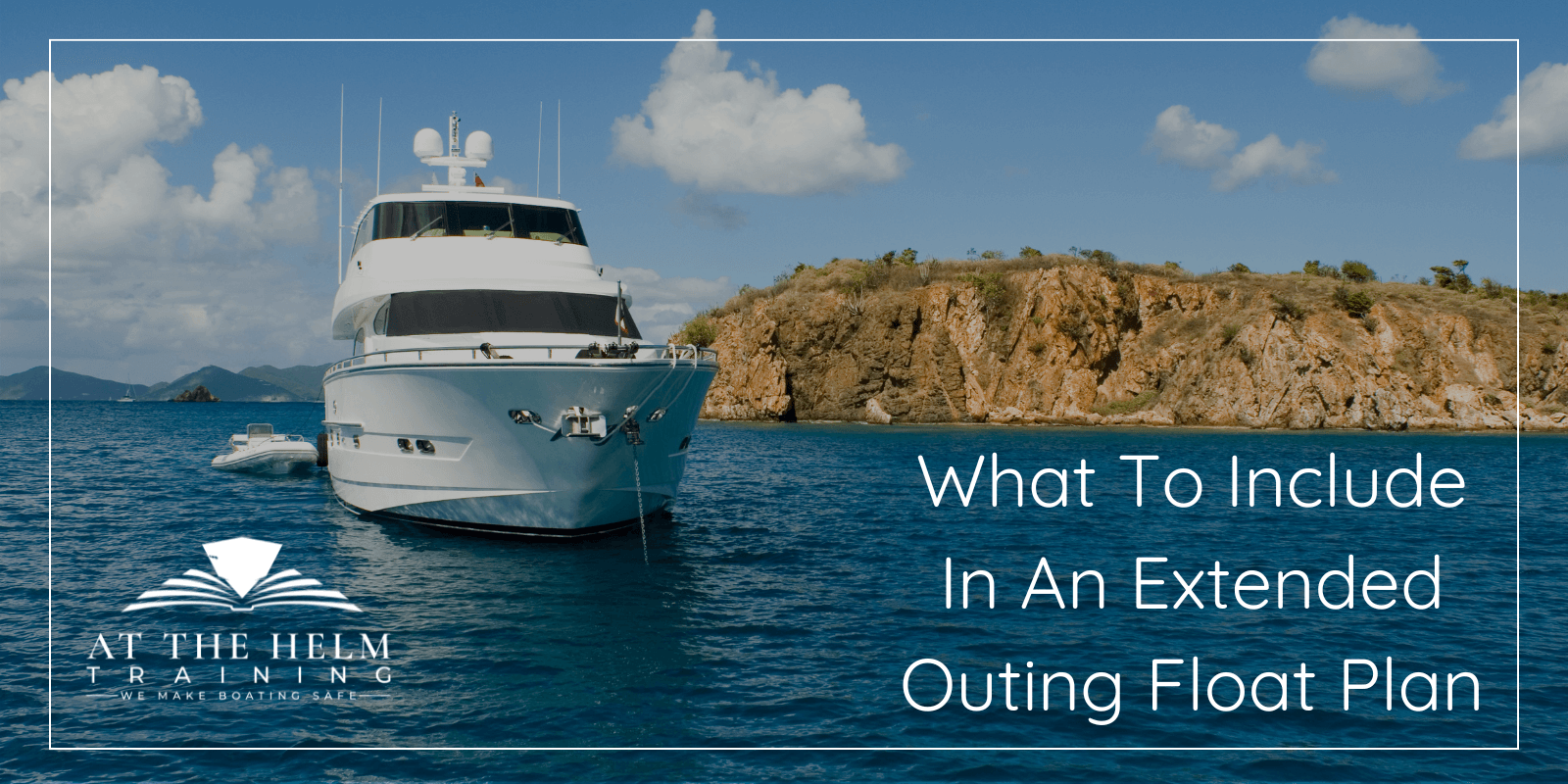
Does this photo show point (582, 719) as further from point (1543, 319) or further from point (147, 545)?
point (1543, 319)

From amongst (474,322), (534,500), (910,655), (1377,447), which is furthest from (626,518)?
(1377,447)

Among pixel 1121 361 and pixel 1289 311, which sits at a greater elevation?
pixel 1289 311

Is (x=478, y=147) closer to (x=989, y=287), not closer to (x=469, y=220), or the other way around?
(x=469, y=220)

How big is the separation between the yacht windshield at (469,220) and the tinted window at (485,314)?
6.45 feet

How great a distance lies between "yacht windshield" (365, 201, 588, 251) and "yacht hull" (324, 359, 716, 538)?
373 centimetres

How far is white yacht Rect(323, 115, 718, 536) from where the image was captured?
52.6 ft

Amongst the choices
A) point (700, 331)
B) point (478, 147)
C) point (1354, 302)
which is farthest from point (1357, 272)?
point (478, 147)

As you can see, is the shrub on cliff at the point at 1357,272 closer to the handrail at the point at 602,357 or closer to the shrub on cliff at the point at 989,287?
the shrub on cliff at the point at 989,287

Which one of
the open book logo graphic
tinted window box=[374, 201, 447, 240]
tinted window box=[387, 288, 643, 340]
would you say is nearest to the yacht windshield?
tinted window box=[374, 201, 447, 240]

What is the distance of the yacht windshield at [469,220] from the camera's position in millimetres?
20984

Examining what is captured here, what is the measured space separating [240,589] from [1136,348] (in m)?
71.6

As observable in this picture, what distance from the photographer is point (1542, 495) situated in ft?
93.6

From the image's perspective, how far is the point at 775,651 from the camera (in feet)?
36.7

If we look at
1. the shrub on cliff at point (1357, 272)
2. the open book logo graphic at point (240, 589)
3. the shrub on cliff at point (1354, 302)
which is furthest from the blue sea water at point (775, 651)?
the shrub on cliff at point (1357, 272)
